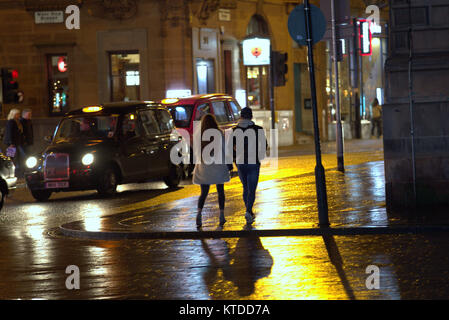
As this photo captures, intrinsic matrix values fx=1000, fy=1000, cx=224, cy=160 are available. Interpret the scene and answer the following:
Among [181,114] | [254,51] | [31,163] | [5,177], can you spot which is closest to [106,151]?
[31,163]

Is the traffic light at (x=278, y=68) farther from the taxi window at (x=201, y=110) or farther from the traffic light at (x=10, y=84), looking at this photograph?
the traffic light at (x=10, y=84)

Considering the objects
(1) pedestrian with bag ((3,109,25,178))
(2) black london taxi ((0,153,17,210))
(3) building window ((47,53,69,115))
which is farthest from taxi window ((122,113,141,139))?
(3) building window ((47,53,69,115))

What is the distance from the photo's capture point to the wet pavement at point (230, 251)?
962 centimetres

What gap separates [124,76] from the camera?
120 feet

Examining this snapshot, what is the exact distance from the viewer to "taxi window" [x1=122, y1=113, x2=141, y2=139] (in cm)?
2200

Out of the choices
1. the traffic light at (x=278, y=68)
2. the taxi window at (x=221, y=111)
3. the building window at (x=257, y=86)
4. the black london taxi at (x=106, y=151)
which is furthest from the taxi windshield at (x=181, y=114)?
the building window at (x=257, y=86)

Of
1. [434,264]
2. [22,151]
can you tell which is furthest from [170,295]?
[22,151]

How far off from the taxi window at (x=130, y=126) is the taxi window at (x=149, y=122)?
28 centimetres

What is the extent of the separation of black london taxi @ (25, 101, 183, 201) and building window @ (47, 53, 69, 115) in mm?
13854

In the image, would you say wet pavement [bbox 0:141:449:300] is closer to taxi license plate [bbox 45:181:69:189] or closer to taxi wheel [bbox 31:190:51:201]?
taxi license plate [bbox 45:181:69:189]

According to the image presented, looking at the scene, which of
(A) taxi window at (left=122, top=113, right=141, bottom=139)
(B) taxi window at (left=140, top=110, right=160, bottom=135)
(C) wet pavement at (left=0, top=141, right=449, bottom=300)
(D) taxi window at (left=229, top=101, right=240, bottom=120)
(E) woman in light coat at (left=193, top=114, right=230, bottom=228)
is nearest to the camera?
(C) wet pavement at (left=0, top=141, right=449, bottom=300)

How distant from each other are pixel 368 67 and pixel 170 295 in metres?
40.0

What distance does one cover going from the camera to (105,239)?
1434 cm

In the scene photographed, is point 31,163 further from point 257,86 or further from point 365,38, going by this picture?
point 365,38
